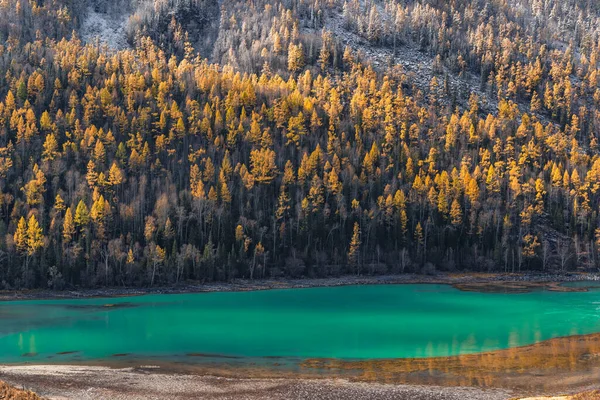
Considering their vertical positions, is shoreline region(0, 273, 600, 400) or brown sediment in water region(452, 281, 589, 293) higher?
shoreline region(0, 273, 600, 400)

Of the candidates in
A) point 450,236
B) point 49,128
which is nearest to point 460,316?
point 450,236

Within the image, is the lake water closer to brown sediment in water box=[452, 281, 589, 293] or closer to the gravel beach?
brown sediment in water box=[452, 281, 589, 293]

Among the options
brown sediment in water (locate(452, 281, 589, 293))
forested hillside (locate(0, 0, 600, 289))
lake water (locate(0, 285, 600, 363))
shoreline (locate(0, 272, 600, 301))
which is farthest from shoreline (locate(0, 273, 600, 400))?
forested hillside (locate(0, 0, 600, 289))

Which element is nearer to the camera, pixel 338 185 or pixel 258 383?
pixel 258 383

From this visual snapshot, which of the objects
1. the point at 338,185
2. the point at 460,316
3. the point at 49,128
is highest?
the point at 49,128

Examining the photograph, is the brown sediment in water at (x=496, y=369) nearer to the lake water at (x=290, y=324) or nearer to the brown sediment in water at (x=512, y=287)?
the lake water at (x=290, y=324)

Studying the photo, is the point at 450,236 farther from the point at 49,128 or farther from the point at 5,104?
the point at 5,104

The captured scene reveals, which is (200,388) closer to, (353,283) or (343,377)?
(343,377)

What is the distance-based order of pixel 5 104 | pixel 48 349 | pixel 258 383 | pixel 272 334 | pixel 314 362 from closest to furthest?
pixel 258 383
pixel 314 362
pixel 48 349
pixel 272 334
pixel 5 104
